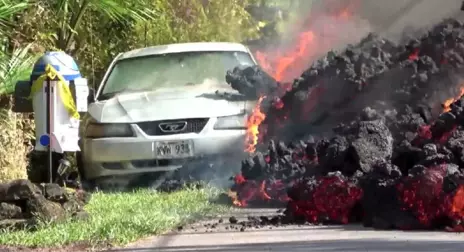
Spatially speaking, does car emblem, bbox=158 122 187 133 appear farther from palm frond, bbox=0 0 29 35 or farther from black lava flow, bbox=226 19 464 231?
palm frond, bbox=0 0 29 35

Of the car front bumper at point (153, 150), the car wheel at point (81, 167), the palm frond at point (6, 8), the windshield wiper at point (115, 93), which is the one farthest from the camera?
the windshield wiper at point (115, 93)

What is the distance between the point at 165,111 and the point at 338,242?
437cm

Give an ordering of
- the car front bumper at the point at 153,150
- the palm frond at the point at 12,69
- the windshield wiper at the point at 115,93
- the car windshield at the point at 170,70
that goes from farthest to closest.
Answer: the car windshield at the point at 170,70
the windshield wiper at the point at 115,93
the car front bumper at the point at 153,150
the palm frond at the point at 12,69

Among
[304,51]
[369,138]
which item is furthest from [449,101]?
[304,51]

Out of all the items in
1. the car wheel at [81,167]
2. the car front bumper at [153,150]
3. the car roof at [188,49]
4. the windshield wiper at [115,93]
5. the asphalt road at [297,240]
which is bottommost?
the asphalt road at [297,240]

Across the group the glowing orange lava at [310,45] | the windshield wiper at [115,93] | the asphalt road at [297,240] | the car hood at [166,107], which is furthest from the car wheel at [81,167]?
the asphalt road at [297,240]

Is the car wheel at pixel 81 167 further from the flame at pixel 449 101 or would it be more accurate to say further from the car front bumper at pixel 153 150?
the flame at pixel 449 101

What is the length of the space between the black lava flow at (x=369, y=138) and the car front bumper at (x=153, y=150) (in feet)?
1.09

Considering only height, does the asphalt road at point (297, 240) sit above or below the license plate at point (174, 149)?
below

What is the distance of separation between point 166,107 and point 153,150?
512mm

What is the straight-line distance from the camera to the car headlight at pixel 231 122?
1064cm

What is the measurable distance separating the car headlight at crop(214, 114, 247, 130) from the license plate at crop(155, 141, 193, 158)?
347mm

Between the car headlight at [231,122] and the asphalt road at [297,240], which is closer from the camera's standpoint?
the asphalt road at [297,240]

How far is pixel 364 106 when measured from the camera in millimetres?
9742
